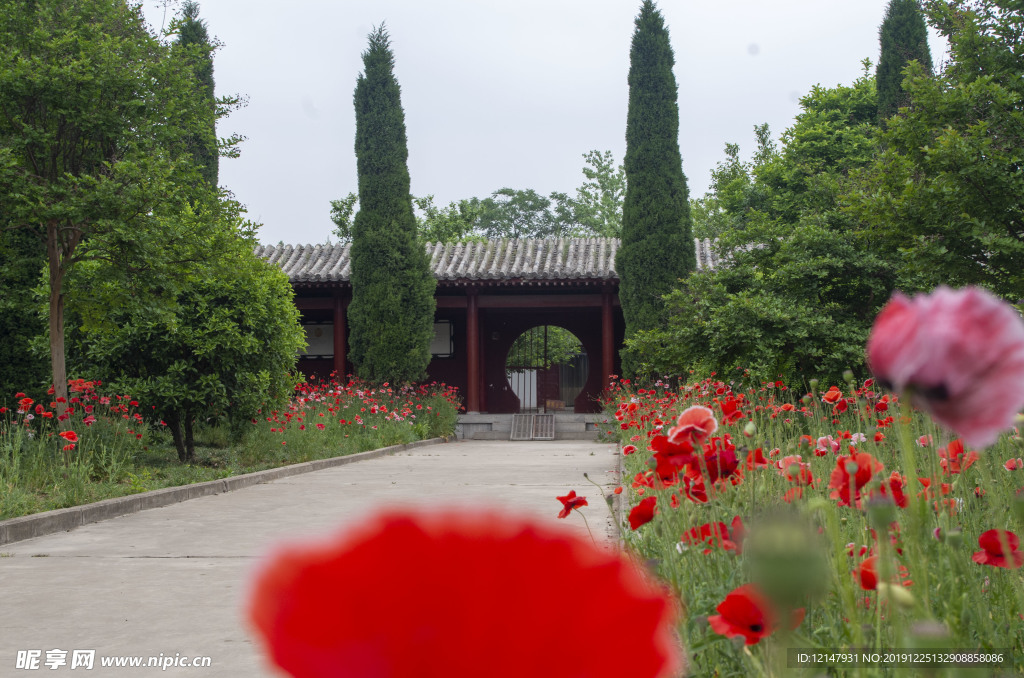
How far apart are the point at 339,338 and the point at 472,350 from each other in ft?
9.85

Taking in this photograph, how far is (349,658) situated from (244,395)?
360 inches

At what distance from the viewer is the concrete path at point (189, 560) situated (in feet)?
10.2

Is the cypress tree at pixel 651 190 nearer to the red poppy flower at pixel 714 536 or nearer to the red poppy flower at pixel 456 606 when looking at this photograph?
the red poppy flower at pixel 714 536

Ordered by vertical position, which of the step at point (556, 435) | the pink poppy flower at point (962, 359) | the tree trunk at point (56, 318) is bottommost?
the step at point (556, 435)

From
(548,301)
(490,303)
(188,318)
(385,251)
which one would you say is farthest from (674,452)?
(490,303)

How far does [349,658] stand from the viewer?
303 millimetres

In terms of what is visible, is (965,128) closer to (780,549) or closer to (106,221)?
(106,221)

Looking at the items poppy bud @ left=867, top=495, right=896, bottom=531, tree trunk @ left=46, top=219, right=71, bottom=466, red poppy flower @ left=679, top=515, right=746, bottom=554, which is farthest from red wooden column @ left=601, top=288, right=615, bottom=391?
poppy bud @ left=867, top=495, right=896, bottom=531

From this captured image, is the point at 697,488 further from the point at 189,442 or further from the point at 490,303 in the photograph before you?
the point at 490,303

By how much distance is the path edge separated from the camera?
5484 mm

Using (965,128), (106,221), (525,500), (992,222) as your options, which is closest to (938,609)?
(525,500)

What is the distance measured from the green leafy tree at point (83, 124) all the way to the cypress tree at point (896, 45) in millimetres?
16743

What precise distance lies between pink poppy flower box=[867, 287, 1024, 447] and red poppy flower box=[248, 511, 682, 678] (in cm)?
27

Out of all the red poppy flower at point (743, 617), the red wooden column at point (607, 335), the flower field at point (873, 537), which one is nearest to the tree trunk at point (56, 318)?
the flower field at point (873, 537)
